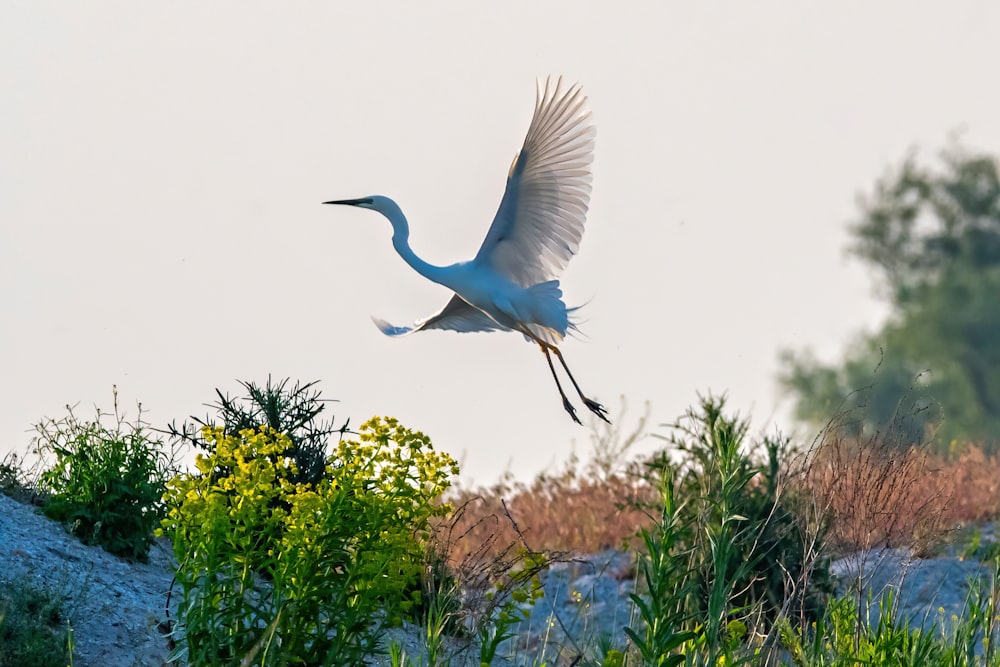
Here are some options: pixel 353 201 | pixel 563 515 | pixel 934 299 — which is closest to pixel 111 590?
pixel 353 201

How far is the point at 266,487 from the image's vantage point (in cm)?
462

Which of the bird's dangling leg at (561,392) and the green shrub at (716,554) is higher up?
the bird's dangling leg at (561,392)

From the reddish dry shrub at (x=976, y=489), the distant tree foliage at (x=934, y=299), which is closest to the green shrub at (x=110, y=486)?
the reddish dry shrub at (x=976, y=489)

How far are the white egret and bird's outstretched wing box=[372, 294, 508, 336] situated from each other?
0.06m

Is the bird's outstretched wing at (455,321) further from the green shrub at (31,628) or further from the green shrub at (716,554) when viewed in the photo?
the green shrub at (31,628)

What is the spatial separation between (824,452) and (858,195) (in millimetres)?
23362

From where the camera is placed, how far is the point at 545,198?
7930mm

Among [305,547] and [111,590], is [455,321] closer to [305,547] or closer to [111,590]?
[111,590]

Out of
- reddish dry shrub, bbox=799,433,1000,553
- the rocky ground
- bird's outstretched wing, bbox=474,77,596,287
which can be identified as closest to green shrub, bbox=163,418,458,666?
the rocky ground

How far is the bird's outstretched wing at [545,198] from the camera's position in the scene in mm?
7641

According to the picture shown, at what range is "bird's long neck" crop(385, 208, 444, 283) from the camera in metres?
8.32

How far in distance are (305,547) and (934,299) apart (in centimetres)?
2423

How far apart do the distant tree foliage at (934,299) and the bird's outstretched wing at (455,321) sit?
59.8 ft

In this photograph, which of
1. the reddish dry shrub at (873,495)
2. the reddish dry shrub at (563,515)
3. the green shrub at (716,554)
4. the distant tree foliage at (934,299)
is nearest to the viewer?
the green shrub at (716,554)
